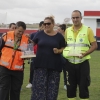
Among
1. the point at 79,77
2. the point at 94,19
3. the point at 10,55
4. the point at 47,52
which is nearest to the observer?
the point at 47,52

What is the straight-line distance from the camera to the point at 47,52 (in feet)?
18.3

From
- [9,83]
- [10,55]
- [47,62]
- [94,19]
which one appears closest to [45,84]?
[47,62]

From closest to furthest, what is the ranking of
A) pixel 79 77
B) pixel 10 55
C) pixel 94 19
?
pixel 10 55
pixel 79 77
pixel 94 19

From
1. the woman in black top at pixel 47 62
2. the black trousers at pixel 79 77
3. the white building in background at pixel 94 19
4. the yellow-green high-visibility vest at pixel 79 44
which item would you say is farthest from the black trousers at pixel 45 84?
the white building in background at pixel 94 19

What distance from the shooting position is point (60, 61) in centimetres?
573

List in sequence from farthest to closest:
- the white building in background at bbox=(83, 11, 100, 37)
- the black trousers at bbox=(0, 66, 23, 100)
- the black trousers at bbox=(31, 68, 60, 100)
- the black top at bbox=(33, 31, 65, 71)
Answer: the white building in background at bbox=(83, 11, 100, 37) < the black trousers at bbox=(0, 66, 23, 100) < the black trousers at bbox=(31, 68, 60, 100) < the black top at bbox=(33, 31, 65, 71)

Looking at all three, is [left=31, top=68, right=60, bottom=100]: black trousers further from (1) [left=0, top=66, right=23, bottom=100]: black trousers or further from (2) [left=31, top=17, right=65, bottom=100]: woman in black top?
(1) [left=0, top=66, right=23, bottom=100]: black trousers

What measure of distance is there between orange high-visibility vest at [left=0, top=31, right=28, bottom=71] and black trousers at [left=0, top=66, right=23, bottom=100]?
0.43ft

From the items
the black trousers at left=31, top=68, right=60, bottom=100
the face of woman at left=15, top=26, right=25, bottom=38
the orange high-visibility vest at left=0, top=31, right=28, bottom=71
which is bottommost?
the black trousers at left=31, top=68, right=60, bottom=100

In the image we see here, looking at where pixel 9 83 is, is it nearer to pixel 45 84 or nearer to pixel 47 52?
pixel 45 84

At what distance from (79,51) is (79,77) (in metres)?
0.53

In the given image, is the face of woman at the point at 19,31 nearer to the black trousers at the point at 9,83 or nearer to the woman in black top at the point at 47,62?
the woman in black top at the point at 47,62

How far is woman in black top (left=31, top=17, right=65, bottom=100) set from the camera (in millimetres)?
5582

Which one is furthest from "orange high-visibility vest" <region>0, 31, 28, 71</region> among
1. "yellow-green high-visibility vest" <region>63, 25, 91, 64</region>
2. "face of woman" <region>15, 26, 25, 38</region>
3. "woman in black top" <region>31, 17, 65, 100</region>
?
"yellow-green high-visibility vest" <region>63, 25, 91, 64</region>
